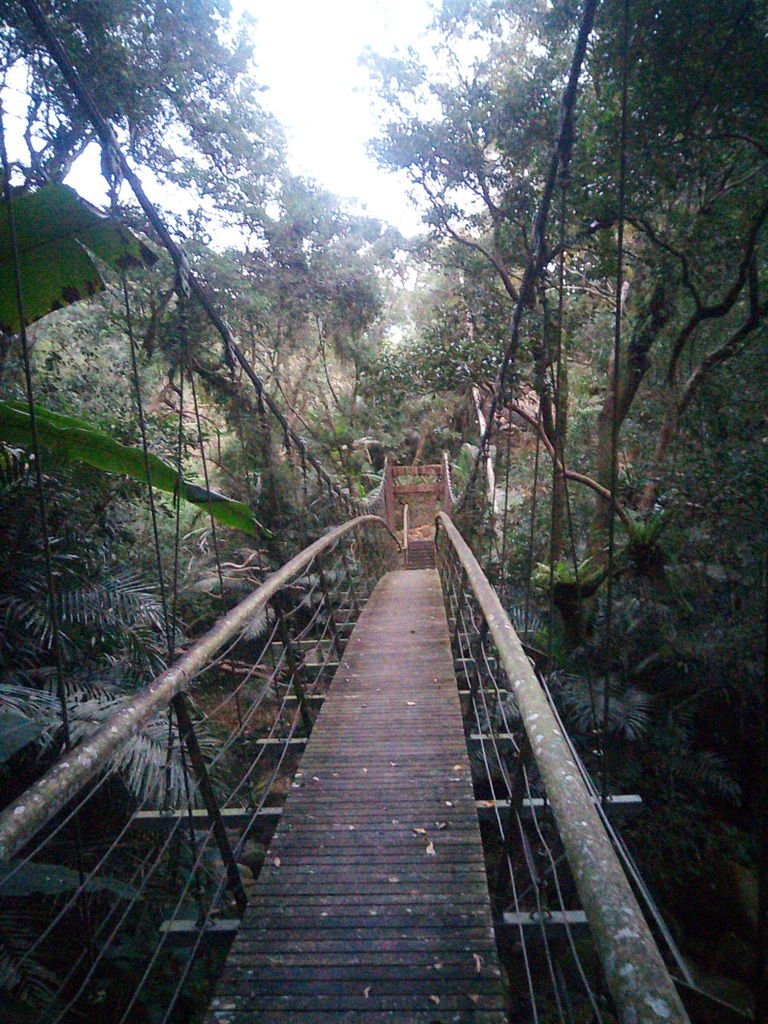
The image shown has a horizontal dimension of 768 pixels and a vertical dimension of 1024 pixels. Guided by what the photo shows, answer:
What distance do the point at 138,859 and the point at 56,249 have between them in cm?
220

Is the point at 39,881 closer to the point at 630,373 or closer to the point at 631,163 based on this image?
the point at 631,163

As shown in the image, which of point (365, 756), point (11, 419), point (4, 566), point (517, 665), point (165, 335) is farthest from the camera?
point (165, 335)

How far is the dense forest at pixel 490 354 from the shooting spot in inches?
95.9

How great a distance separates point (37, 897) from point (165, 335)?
4998mm

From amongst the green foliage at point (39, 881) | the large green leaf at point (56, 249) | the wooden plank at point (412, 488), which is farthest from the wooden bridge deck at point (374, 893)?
the wooden plank at point (412, 488)

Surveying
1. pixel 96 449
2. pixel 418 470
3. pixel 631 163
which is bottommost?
pixel 96 449

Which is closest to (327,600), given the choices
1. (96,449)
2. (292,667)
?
(292,667)

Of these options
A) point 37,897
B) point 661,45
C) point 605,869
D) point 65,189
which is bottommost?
point 37,897

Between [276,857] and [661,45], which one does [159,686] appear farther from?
[661,45]

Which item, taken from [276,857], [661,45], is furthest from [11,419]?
[661,45]

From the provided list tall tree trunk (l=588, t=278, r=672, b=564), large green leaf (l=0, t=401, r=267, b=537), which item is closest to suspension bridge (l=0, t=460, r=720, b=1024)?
large green leaf (l=0, t=401, r=267, b=537)

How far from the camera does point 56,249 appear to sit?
190 cm

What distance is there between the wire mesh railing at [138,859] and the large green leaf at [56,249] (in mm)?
1217

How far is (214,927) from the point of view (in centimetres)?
138
